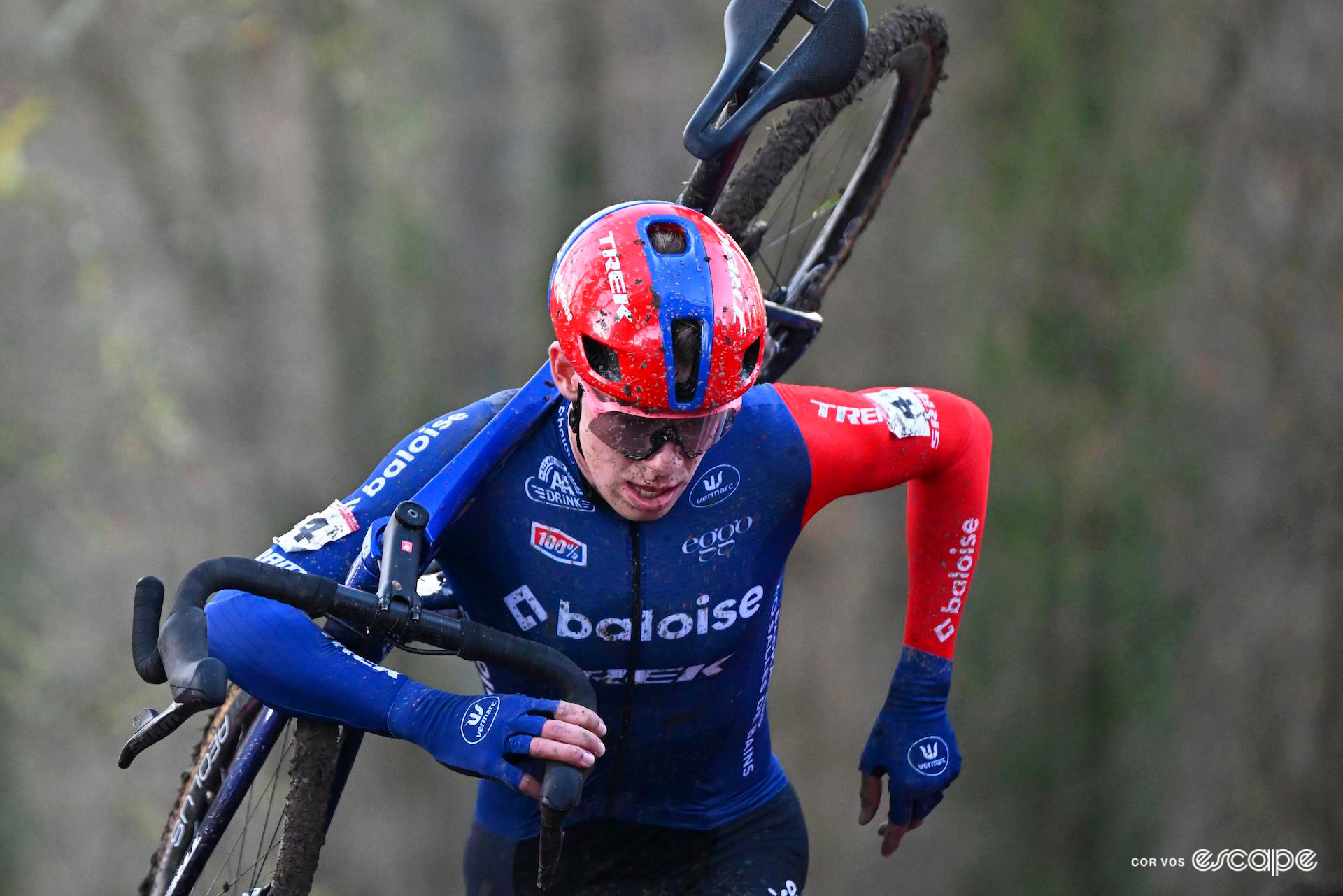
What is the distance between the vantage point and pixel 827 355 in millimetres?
8570

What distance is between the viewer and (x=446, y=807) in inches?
410

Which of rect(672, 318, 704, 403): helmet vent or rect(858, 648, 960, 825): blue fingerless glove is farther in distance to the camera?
rect(858, 648, 960, 825): blue fingerless glove

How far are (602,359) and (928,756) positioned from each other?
1207 millimetres

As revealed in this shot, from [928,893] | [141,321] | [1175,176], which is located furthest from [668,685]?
[141,321]

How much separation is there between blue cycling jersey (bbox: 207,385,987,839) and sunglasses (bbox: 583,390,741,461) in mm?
207

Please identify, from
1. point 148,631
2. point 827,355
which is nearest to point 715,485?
point 148,631

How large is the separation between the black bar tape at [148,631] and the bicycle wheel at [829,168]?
1551 millimetres

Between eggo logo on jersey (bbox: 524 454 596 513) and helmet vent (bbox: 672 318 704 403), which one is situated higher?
helmet vent (bbox: 672 318 704 403)

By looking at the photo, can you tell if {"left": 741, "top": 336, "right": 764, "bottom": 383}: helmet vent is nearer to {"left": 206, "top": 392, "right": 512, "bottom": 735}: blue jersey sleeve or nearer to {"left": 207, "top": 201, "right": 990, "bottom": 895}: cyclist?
{"left": 207, "top": 201, "right": 990, "bottom": 895}: cyclist

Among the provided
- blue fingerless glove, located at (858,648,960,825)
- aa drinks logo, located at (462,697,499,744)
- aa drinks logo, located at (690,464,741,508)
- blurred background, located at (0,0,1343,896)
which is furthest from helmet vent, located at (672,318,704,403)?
blurred background, located at (0,0,1343,896)

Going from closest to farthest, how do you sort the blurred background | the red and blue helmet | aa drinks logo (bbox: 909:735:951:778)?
1. the red and blue helmet
2. aa drinks logo (bbox: 909:735:951:778)
3. the blurred background

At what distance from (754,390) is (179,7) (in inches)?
319

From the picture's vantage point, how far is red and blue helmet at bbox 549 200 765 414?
2293 mm

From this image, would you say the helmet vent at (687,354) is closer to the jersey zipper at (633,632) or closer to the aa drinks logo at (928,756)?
the jersey zipper at (633,632)
